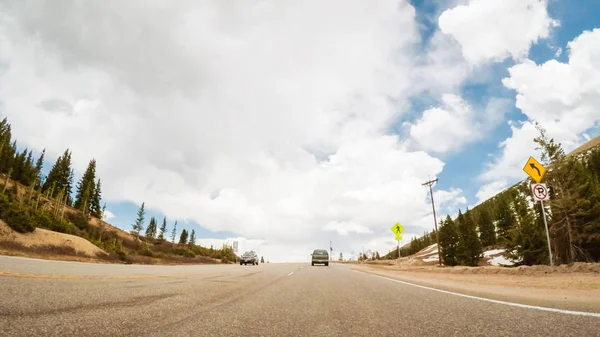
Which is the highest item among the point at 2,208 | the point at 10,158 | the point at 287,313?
the point at 10,158

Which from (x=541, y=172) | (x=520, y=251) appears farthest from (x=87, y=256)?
(x=520, y=251)

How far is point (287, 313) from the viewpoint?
3863 millimetres

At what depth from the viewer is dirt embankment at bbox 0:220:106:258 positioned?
20.3 metres

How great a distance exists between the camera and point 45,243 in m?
23.1

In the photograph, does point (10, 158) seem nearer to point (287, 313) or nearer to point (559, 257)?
point (287, 313)

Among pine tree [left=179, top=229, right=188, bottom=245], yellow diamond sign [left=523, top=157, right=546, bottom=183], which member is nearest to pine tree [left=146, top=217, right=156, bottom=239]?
pine tree [left=179, top=229, right=188, bottom=245]

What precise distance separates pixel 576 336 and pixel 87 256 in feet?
94.6

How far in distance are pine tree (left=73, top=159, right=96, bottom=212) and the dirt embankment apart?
195 ft

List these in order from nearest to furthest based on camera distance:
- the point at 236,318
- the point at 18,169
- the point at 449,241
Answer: the point at 236,318 → the point at 449,241 → the point at 18,169

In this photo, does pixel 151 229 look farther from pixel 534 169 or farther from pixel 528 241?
pixel 534 169

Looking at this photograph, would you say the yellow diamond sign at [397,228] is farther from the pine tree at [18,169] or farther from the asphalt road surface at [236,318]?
the pine tree at [18,169]

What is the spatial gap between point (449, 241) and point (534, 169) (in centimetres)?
6059

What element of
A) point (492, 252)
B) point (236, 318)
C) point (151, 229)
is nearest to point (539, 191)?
point (236, 318)

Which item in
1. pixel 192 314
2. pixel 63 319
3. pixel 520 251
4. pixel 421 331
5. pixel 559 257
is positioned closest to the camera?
pixel 63 319
